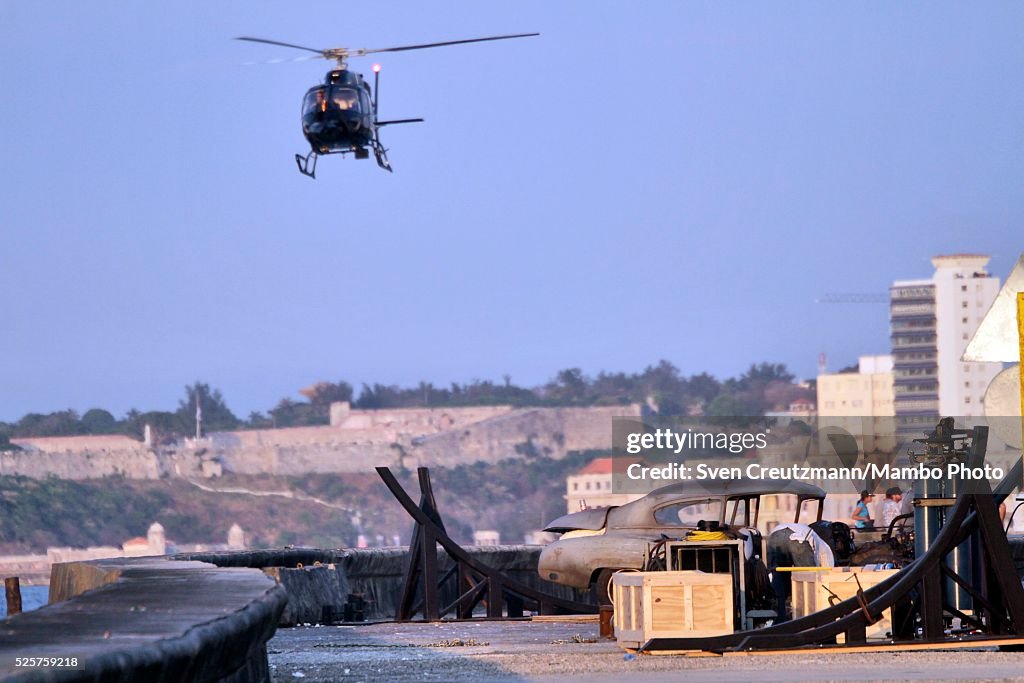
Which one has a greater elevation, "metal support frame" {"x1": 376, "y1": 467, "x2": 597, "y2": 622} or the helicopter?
the helicopter

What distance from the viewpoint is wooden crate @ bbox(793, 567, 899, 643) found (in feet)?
49.6

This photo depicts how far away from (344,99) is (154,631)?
42994mm

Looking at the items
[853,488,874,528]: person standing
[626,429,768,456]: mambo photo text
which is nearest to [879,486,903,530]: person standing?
[853,488,874,528]: person standing

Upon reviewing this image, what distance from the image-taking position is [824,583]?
15.3 m

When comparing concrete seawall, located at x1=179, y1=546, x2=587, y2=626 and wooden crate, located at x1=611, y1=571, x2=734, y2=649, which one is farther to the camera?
concrete seawall, located at x1=179, y1=546, x2=587, y2=626

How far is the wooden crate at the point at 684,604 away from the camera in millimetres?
15039

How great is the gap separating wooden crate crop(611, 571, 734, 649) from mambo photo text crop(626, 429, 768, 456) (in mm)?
1911

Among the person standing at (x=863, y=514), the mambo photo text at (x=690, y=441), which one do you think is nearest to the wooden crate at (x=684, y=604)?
the mambo photo text at (x=690, y=441)

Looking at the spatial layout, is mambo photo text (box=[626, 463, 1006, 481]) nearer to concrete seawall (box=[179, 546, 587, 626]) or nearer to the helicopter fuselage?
concrete seawall (box=[179, 546, 587, 626])

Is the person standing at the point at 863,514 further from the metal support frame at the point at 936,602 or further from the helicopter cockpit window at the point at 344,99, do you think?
the helicopter cockpit window at the point at 344,99

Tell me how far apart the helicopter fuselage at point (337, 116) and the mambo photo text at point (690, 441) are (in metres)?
31.6

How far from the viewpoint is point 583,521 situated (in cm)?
2191

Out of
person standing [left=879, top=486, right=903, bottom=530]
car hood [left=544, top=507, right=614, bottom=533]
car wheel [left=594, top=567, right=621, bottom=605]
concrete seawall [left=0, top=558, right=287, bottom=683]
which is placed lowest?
car wheel [left=594, top=567, right=621, bottom=605]

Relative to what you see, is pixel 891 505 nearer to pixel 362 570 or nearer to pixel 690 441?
pixel 690 441
